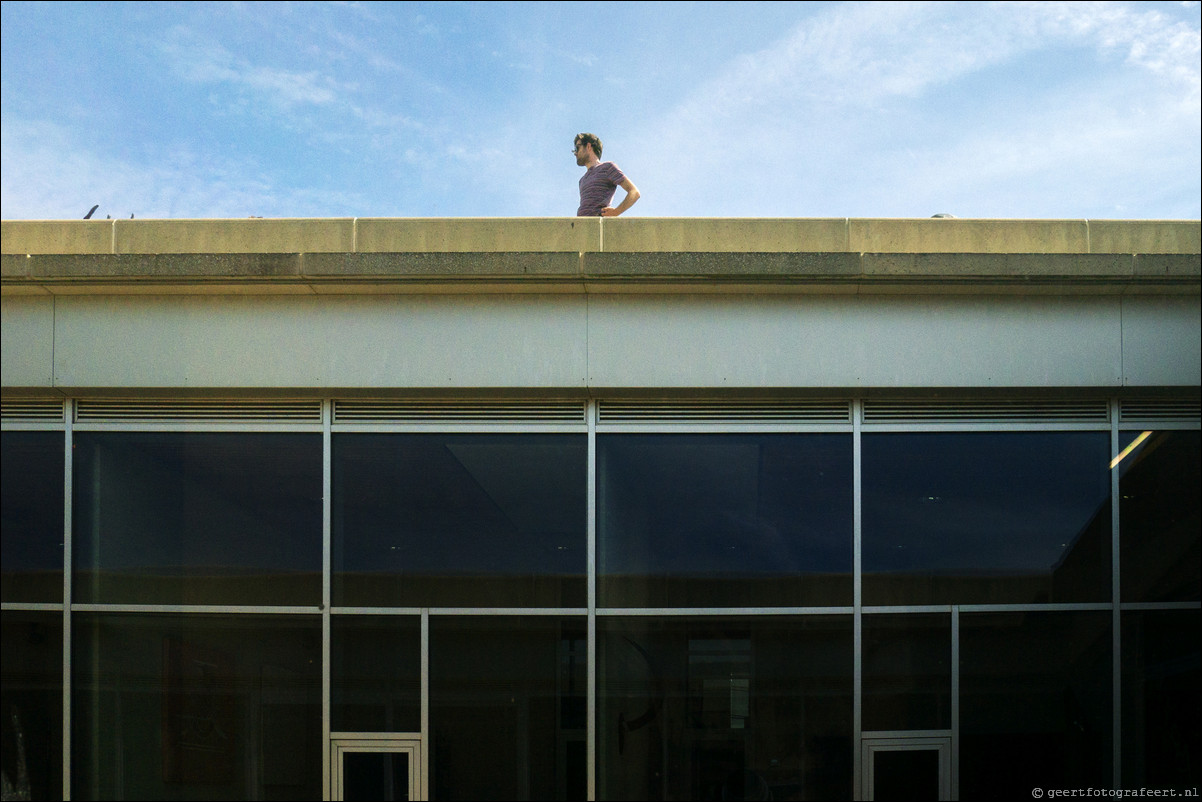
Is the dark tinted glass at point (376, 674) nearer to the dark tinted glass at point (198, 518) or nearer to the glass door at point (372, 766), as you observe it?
the glass door at point (372, 766)

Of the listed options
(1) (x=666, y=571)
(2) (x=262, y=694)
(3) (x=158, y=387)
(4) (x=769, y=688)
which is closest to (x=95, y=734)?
(2) (x=262, y=694)

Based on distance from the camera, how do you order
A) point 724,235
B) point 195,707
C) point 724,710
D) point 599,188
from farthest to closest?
1. point 599,188
2. point 724,235
3. point 195,707
4. point 724,710

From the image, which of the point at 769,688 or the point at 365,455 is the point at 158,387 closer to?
the point at 365,455

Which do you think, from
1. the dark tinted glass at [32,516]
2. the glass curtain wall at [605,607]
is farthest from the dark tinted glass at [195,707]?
the dark tinted glass at [32,516]

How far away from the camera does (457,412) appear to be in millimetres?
7031

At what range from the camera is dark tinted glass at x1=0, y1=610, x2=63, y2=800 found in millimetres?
6820

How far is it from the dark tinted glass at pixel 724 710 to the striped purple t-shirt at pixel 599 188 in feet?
11.7

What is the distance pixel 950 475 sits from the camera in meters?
6.96

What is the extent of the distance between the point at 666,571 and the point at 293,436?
3.24 meters

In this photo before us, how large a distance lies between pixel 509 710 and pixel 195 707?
2.50 meters

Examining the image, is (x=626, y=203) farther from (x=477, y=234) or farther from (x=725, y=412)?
(x=725, y=412)

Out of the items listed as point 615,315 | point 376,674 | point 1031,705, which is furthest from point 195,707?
point 1031,705

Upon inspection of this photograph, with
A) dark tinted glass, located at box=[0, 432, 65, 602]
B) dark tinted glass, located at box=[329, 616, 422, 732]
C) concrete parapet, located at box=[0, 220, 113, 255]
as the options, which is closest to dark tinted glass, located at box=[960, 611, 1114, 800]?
dark tinted glass, located at box=[329, 616, 422, 732]

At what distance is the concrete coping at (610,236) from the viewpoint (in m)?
7.03
